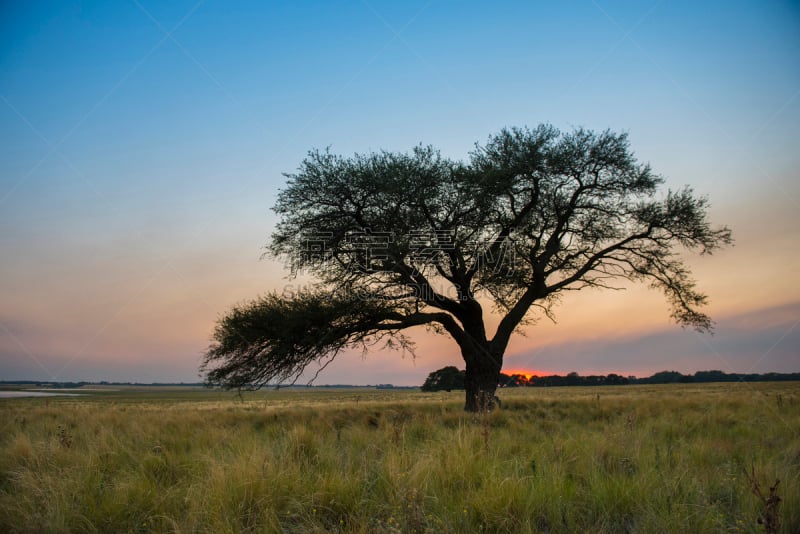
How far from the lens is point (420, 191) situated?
13852mm

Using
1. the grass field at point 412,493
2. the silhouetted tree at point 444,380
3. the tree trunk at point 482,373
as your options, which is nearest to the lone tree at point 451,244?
the tree trunk at point 482,373

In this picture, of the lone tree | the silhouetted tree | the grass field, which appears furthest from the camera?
the silhouetted tree

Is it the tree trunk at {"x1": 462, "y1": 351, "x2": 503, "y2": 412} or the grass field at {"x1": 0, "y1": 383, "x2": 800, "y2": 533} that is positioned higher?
the tree trunk at {"x1": 462, "y1": 351, "x2": 503, "y2": 412}

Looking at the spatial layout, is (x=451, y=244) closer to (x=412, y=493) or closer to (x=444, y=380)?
(x=412, y=493)

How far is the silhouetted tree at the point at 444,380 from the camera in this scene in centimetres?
7125

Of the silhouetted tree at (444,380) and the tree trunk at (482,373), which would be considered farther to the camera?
the silhouetted tree at (444,380)

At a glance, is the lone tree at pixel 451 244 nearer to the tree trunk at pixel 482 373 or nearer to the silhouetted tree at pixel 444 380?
the tree trunk at pixel 482 373

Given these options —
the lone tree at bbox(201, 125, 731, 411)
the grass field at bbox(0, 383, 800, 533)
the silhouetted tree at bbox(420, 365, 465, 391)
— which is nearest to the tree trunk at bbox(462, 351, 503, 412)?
the lone tree at bbox(201, 125, 731, 411)

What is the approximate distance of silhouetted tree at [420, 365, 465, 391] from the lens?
71250 millimetres

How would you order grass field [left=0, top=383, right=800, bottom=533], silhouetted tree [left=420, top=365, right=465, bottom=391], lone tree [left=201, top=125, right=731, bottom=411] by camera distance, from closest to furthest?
grass field [left=0, top=383, right=800, bottom=533], lone tree [left=201, top=125, right=731, bottom=411], silhouetted tree [left=420, top=365, right=465, bottom=391]

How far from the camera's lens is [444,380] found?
2830 inches

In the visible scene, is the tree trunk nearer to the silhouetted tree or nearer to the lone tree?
the lone tree

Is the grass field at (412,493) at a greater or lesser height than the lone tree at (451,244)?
lesser

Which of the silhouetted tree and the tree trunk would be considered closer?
the tree trunk
